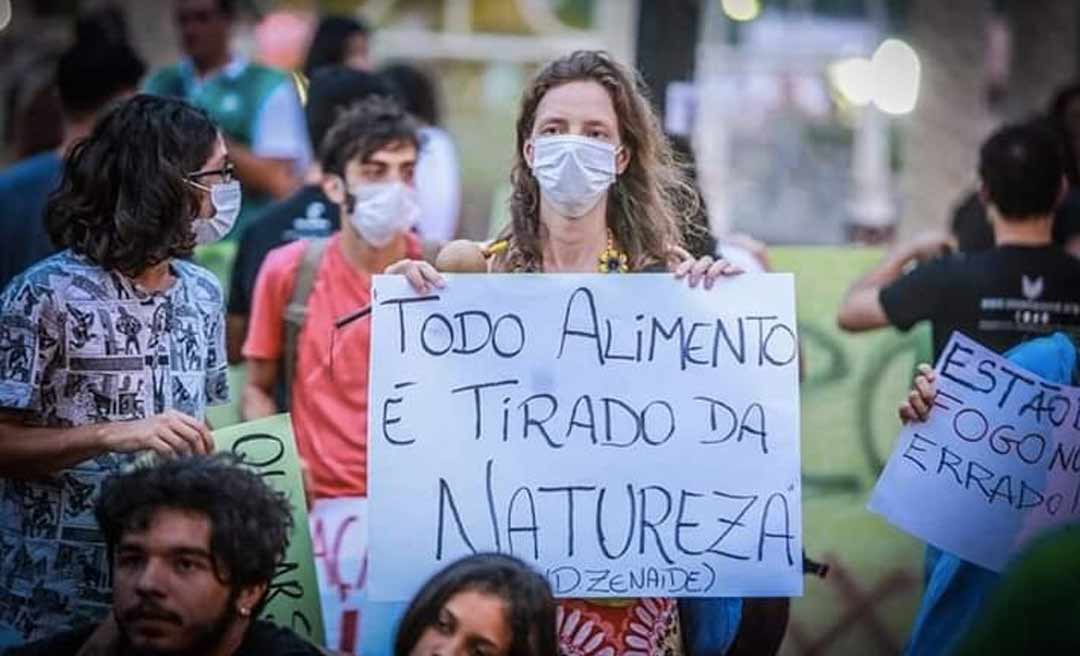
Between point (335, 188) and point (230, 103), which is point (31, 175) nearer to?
point (335, 188)

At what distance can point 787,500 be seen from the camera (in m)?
5.50

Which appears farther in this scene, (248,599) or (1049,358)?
(1049,358)

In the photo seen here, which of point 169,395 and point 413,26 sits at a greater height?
point 413,26

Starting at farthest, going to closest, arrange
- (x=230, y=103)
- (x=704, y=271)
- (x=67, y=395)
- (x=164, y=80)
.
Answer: (x=164, y=80) < (x=230, y=103) < (x=704, y=271) < (x=67, y=395)

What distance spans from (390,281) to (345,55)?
464 cm

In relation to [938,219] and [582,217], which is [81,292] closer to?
[582,217]

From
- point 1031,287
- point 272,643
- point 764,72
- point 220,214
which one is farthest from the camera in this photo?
point 764,72

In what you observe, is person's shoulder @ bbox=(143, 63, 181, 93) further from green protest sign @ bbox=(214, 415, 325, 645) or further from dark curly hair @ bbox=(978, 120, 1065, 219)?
green protest sign @ bbox=(214, 415, 325, 645)

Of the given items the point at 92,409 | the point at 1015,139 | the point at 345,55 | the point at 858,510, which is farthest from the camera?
the point at 345,55

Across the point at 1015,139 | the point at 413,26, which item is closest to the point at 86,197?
the point at 1015,139

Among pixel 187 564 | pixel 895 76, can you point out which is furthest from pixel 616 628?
pixel 895 76

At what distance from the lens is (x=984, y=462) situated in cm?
593

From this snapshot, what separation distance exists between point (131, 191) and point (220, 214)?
0.86 ft

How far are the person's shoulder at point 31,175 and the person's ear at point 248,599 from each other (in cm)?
283
